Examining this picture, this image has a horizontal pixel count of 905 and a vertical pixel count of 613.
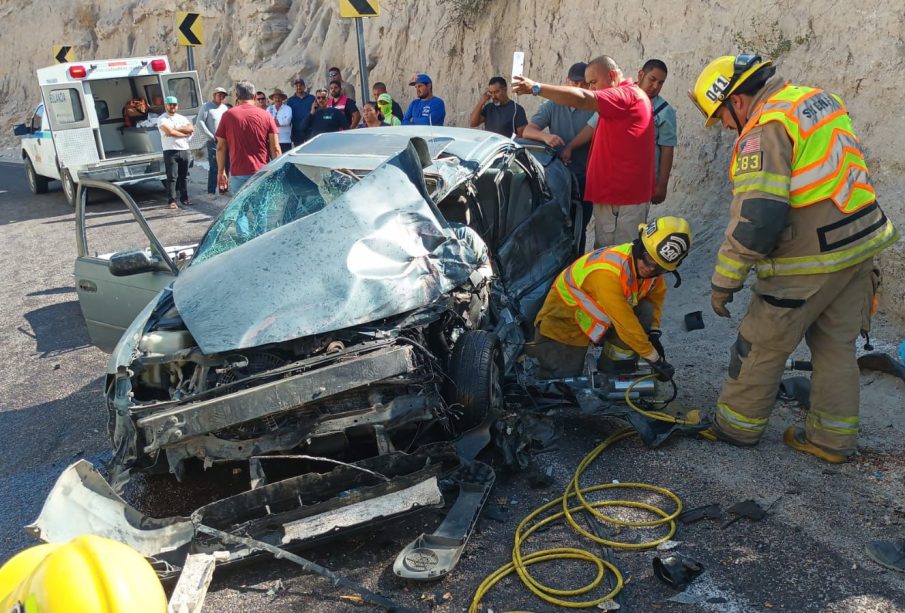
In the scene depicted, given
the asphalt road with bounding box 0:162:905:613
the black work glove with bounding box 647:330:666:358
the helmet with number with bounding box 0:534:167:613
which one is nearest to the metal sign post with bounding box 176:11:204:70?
the asphalt road with bounding box 0:162:905:613

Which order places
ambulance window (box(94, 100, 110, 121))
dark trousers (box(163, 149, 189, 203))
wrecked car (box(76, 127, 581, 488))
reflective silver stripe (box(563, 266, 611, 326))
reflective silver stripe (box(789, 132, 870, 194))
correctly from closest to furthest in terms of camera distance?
wrecked car (box(76, 127, 581, 488)), reflective silver stripe (box(789, 132, 870, 194)), reflective silver stripe (box(563, 266, 611, 326)), dark trousers (box(163, 149, 189, 203)), ambulance window (box(94, 100, 110, 121))

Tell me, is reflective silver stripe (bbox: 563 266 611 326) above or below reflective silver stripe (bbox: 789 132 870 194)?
below

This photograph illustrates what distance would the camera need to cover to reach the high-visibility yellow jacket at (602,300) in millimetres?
4375

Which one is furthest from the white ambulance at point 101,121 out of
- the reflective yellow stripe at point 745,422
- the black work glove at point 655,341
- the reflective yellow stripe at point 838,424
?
the reflective yellow stripe at point 838,424

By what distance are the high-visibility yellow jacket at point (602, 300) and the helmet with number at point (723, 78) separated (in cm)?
95

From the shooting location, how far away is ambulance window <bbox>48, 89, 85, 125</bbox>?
1239cm

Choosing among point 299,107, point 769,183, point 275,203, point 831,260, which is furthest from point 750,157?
point 299,107

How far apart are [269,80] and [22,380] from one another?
13243 millimetres

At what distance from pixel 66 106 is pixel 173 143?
2118 mm

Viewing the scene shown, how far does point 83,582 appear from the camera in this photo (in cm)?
231

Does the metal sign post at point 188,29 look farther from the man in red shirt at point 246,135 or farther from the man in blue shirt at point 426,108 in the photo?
the man in blue shirt at point 426,108

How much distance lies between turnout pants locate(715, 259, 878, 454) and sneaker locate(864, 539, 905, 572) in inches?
30.8

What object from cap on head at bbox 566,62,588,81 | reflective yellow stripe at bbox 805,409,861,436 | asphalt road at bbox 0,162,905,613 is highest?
cap on head at bbox 566,62,588,81

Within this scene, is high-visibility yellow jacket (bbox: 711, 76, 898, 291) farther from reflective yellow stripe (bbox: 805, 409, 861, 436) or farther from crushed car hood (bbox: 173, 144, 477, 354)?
crushed car hood (bbox: 173, 144, 477, 354)
